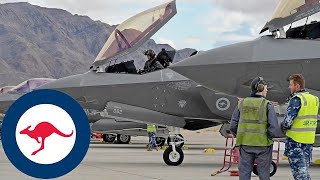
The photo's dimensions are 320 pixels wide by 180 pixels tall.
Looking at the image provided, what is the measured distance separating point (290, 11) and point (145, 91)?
4.24 meters

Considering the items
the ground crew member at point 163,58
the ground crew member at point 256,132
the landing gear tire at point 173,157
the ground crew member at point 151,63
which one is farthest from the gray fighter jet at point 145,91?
the ground crew member at point 256,132

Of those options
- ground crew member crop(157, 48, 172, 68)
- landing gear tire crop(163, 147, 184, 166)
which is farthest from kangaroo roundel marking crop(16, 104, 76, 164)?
ground crew member crop(157, 48, 172, 68)

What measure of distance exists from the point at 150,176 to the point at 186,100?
175 inches

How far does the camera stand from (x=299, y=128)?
643cm

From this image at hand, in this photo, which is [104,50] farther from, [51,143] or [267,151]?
[51,143]

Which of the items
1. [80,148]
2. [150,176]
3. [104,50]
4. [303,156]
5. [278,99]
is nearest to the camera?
[80,148]

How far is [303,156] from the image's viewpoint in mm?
6398

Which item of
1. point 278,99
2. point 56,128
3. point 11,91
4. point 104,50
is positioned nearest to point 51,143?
point 56,128

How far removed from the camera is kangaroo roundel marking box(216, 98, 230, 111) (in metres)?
13.7

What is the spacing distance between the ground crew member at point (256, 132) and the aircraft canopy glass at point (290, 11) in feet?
13.9

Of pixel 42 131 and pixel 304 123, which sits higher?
pixel 304 123

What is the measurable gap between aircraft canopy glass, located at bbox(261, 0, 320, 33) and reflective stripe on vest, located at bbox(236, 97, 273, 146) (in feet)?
14.3

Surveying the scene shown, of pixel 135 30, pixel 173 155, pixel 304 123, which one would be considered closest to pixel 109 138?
pixel 135 30
